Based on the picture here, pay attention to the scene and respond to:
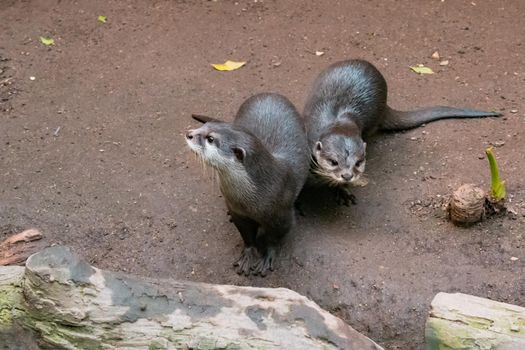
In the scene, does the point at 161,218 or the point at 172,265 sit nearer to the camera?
the point at 172,265

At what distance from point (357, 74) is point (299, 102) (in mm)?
422

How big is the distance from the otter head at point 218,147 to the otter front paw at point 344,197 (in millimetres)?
750

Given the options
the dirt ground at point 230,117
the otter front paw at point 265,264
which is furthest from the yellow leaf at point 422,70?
the otter front paw at point 265,264

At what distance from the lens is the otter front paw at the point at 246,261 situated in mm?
2811

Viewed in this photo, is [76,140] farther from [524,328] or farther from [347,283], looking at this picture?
[524,328]

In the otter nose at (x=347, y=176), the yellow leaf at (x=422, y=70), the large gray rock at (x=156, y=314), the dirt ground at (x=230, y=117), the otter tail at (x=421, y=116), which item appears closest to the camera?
the large gray rock at (x=156, y=314)

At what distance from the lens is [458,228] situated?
2.87 m

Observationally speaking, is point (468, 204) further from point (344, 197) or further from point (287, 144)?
point (287, 144)

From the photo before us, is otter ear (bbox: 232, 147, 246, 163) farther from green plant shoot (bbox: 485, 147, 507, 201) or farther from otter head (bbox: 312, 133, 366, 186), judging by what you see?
green plant shoot (bbox: 485, 147, 507, 201)

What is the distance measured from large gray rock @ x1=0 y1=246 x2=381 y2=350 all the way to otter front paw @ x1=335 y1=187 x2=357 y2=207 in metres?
1.16

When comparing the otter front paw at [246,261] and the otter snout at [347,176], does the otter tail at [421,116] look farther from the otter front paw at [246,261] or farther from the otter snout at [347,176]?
the otter front paw at [246,261]

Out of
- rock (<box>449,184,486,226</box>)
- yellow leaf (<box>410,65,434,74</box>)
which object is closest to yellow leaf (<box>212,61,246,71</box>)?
yellow leaf (<box>410,65,434,74</box>)

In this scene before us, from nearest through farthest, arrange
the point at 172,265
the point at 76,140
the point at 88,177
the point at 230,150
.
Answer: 1. the point at 230,150
2. the point at 172,265
3. the point at 88,177
4. the point at 76,140

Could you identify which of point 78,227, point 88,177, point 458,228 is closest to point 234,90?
point 88,177
